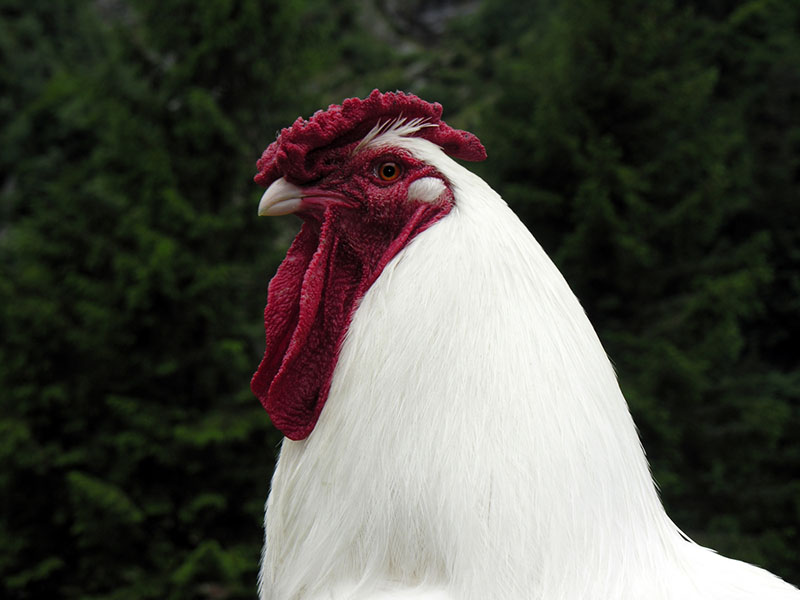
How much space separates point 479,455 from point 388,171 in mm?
830

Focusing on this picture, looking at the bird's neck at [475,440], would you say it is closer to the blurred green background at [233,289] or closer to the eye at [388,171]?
the eye at [388,171]

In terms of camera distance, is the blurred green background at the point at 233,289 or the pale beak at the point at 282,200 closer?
the pale beak at the point at 282,200

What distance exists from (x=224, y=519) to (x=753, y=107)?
8405 mm

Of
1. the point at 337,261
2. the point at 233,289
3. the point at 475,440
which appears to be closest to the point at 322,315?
the point at 337,261

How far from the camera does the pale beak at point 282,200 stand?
2072 millimetres

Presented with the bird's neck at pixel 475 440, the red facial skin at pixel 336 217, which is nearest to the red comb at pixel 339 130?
the red facial skin at pixel 336 217

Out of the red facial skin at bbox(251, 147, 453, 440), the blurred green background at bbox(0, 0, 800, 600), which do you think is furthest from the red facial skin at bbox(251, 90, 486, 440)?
the blurred green background at bbox(0, 0, 800, 600)

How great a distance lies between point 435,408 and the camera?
1797mm

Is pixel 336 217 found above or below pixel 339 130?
below

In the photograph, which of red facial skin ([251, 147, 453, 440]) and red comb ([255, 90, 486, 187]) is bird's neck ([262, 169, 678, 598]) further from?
red comb ([255, 90, 486, 187])

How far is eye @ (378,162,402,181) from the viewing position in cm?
203

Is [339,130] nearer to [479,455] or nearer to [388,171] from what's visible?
[388,171]

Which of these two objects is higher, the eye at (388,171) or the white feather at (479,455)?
the eye at (388,171)

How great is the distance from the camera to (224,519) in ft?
20.4
